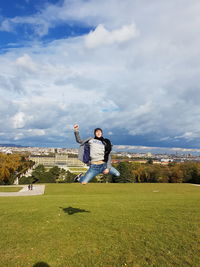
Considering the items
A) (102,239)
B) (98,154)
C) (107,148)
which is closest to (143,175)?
(102,239)

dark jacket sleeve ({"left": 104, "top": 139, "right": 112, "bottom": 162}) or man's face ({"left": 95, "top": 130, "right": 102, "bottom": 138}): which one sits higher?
man's face ({"left": 95, "top": 130, "right": 102, "bottom": 138})

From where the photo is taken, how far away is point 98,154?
7066mm

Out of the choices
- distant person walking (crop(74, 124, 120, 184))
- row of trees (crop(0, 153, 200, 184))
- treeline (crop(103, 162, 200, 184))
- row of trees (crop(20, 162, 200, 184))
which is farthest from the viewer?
treeline (crop(103, 162, 200, 184))

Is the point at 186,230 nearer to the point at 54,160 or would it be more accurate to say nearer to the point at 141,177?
the point at 141,177

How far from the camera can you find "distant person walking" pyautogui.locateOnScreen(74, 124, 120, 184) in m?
7.05

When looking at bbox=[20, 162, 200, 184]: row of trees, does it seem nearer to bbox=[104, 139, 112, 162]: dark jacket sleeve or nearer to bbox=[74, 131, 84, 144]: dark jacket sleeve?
bbox=[104, 139, 112, 162]: dark jacket sleeve

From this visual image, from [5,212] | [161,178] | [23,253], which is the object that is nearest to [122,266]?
[23,253]

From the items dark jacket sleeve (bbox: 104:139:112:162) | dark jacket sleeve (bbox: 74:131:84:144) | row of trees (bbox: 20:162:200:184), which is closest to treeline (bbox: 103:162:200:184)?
row of trees (bbox: 20:162:200:184)

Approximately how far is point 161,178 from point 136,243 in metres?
70.2

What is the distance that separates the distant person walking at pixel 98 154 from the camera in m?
7.05

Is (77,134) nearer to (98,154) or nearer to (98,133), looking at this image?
(98,133)

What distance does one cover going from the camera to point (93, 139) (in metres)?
7.12

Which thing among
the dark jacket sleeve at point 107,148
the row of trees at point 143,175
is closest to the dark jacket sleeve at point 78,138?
the dark jacket sleeve at point 107,148

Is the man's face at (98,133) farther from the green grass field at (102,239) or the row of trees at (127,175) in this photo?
the row of trees at (127,175)
